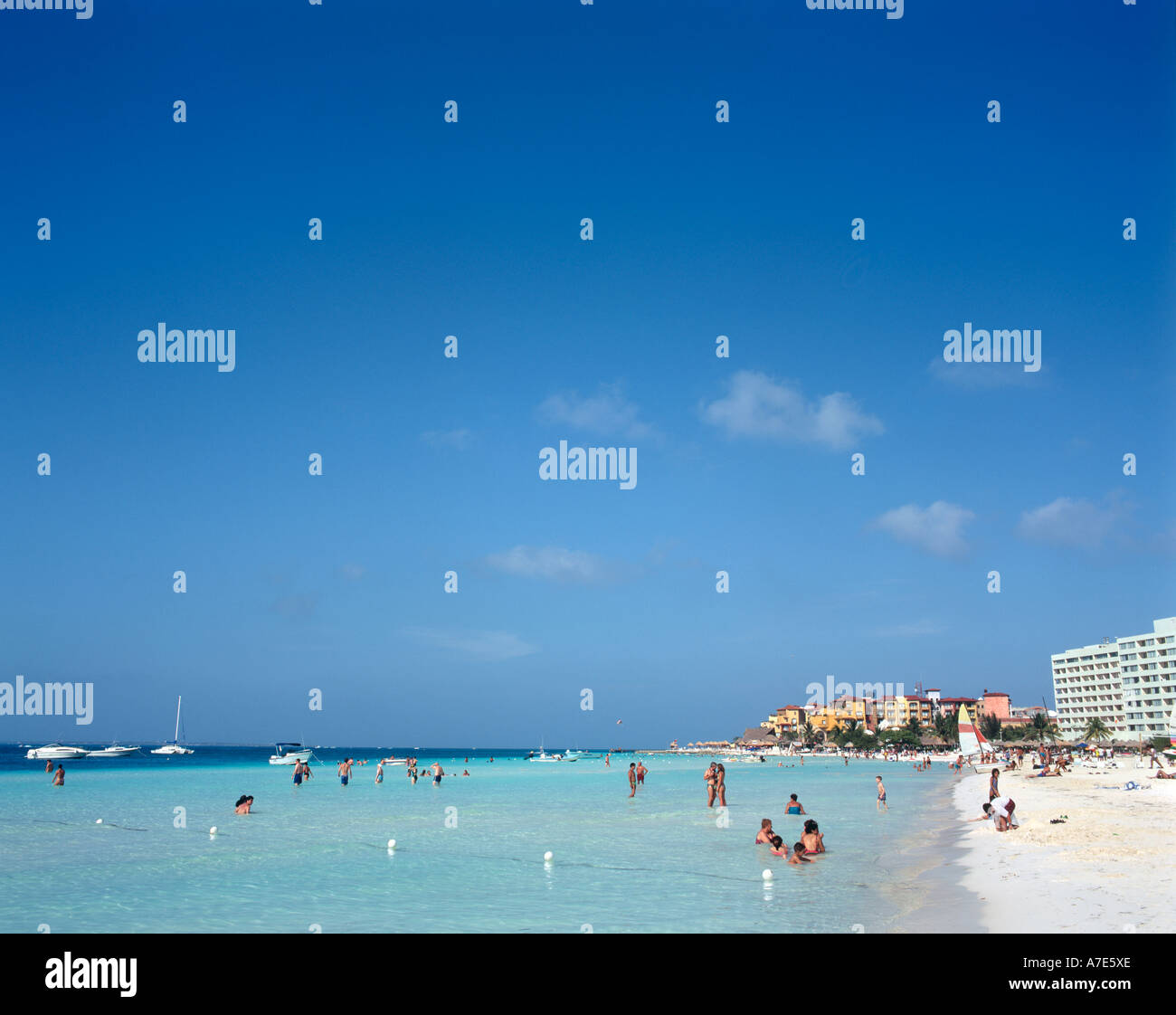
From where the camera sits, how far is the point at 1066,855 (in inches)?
755

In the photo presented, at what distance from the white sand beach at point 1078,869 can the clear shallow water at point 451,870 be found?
1.74m

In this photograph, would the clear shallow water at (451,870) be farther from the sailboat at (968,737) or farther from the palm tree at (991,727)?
the palm tree at (991,727)

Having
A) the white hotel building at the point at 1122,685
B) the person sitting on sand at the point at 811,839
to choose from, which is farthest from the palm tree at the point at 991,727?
the person sitting on sand at the point at 811,839

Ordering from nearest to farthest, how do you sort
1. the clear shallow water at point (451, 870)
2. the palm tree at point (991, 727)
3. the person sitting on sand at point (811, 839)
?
the clear shallow water at point (451, 870) → the person sitting on sand at point (811, 839) → the palm tree at point (991, 727)

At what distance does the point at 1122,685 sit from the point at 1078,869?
158174 millimetres

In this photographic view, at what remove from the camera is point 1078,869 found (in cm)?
1719

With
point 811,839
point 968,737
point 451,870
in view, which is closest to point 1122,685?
point 968,737

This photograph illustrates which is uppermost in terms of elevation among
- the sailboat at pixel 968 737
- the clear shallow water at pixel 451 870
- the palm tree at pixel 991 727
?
the clear shallow water at pixel 451 870

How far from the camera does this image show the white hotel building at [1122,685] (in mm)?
136000

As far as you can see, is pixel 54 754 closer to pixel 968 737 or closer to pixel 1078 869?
pixel 968 737
